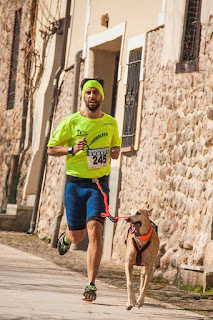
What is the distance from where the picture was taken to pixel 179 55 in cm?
1273

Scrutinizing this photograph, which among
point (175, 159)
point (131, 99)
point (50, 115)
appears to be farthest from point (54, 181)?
point (175, 159)

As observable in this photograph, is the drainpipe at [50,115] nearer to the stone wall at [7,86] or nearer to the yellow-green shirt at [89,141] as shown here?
the stone wall at [7,86]

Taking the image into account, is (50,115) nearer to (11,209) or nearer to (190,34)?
(11,209)

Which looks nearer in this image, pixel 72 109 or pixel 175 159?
pixel 175 159

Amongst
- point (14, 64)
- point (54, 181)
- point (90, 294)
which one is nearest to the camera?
point (90, 294)

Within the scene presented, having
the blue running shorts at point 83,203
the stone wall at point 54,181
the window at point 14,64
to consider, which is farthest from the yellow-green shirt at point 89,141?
the window at point 14,64

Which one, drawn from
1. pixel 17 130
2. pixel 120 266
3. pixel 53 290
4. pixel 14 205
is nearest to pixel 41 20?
pixel 17 130

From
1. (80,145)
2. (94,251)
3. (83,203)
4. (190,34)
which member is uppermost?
(190,34)

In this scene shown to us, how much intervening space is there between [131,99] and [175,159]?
260 cm

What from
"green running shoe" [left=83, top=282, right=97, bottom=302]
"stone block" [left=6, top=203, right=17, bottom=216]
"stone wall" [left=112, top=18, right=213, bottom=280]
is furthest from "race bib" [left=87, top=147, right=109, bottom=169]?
"stone block" [left=6, top=203, right=17, bottom=216]

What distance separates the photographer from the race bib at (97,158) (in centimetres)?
779

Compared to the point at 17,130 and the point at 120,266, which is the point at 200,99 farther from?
the point at 17,130

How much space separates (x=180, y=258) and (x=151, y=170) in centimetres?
240

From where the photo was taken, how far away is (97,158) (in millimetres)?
7812
